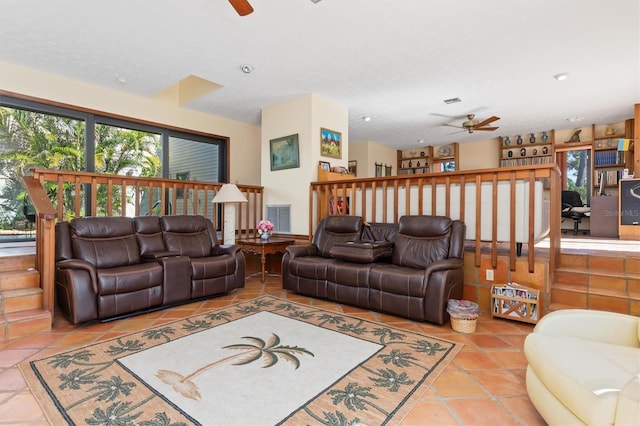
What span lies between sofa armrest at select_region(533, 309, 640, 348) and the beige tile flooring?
444 millimetres

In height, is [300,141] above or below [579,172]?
above

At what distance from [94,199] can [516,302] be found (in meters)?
4.97

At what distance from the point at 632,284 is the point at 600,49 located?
2.66m

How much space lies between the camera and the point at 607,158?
6.79 metres

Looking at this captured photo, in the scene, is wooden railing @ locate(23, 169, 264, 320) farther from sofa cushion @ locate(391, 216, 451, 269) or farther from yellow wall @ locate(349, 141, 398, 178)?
yellow wall @ locate(349, 141, 398, 178)

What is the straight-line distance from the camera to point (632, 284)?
3.07m

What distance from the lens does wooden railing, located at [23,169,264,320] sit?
9.59 feet

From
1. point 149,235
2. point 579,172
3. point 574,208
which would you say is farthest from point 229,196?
point 579,172

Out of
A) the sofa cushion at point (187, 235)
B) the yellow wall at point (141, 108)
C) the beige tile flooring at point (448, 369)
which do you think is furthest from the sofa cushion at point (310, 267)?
A: the yellow wall at point (141, 108)

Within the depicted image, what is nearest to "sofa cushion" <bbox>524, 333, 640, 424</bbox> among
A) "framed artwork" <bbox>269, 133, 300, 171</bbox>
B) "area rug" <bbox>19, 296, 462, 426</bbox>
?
"area rug" <bbox>19, 296, 462, 426</bbox>

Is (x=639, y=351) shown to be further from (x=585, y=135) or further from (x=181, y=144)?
(x=585, y=135)

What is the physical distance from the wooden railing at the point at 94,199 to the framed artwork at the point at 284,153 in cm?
60

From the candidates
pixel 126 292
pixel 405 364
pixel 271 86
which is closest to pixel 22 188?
pixel 126 292

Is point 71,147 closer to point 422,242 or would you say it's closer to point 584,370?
point 422,242
